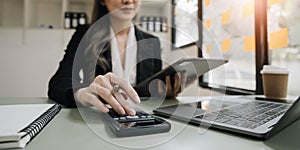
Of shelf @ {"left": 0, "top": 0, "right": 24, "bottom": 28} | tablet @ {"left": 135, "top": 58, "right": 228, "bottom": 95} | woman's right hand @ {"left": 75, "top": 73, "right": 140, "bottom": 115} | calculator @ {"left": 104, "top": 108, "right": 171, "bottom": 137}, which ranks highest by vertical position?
shelf @ {"left": 0, "top": 0, "right": 24, "bottom": 28}

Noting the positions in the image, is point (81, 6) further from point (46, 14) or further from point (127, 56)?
point (127, 56)

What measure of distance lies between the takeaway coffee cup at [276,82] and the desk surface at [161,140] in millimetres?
466

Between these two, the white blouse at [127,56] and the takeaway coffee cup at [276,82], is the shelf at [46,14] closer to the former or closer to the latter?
the white blouse at [127,56]

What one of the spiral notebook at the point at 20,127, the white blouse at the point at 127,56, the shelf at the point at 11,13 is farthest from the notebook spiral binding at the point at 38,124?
the shelf at the point at 11,13

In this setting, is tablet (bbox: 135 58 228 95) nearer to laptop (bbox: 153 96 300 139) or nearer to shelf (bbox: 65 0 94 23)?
laptop (bbox: 153 96 300 139)

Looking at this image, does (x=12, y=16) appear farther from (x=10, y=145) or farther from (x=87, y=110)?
(x=10, y=145)

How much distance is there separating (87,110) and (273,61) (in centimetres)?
81

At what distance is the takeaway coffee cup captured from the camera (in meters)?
0.71

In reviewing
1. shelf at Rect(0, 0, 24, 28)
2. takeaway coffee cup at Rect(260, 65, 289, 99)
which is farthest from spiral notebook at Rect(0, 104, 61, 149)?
shelf at Rect(0, 0, 24, 28)

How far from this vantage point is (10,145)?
243 mm

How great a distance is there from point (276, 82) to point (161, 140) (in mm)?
603

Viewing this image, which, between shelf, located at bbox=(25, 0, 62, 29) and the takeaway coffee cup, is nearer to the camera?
the takeaway coffee cup

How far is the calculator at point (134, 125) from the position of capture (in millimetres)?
299

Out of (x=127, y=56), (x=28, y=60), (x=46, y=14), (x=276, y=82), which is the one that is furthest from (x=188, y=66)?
(x=46, y=14)
